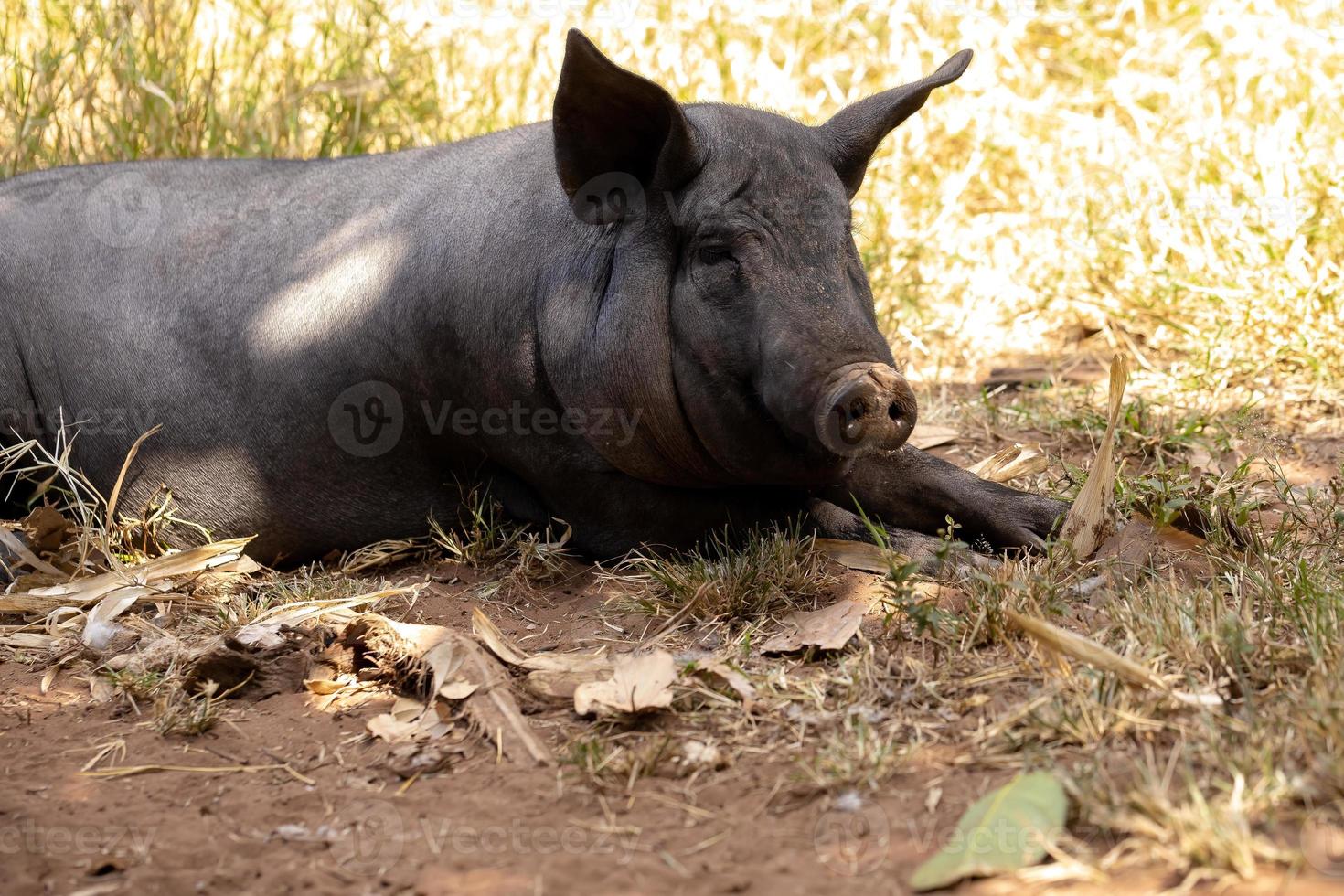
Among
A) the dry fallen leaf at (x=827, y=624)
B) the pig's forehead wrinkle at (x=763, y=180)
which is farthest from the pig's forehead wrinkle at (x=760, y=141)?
the dry fallen leaf at (x=827, y=624)

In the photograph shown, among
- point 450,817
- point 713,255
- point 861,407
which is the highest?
point 713,255

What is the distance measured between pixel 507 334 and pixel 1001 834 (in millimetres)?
1966

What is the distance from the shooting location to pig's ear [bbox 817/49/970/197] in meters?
3.46

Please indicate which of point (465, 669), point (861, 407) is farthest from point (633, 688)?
point (861, 407)

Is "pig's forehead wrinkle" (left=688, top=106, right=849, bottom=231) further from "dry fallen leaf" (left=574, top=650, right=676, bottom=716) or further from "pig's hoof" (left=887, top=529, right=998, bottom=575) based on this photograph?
"dry fallen leaf" (left=574, top=650, right=676, bottom=716)

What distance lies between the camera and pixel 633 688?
8.62 ft

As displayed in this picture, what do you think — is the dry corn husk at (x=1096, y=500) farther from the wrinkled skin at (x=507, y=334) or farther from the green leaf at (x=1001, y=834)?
the green leaf at (x=1001, y=834)

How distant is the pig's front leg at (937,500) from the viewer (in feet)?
11.2

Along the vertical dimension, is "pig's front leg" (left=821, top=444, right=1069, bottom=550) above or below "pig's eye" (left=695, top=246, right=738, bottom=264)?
below

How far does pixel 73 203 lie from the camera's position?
4160 millimetres

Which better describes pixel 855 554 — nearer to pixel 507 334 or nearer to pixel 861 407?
pixel 861 407

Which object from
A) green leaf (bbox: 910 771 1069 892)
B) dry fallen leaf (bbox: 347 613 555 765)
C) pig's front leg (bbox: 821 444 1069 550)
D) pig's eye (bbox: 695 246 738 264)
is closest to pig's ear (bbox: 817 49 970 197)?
pig's eye (bbox: 695 246 738 264)

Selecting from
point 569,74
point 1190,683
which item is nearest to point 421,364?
point 569,74

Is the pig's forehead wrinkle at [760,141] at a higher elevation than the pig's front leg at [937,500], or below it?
higher
